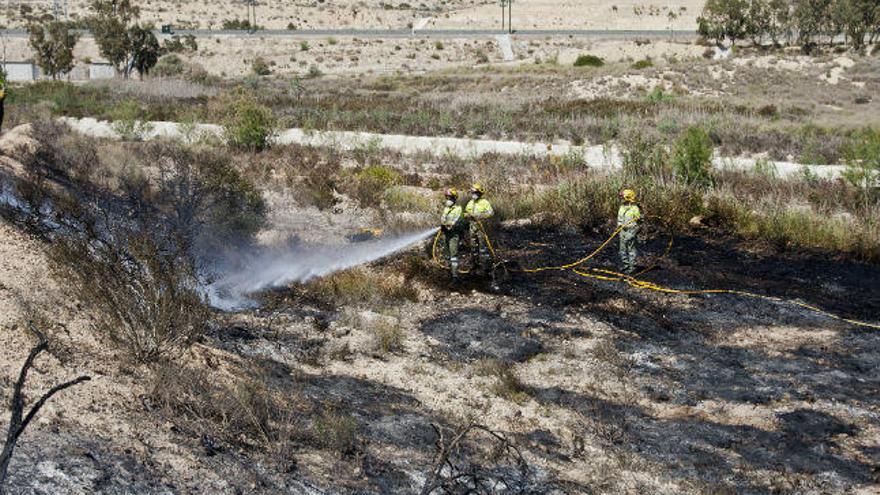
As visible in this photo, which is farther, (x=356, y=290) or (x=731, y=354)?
(x=356, y=290)

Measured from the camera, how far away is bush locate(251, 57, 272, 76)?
61.6 m

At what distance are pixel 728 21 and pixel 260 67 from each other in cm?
3451

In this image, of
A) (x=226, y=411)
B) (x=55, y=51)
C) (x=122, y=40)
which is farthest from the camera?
(x=122, y=40)

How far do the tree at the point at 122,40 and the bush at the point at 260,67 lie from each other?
9.53 metres

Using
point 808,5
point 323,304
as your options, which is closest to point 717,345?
point 323,304

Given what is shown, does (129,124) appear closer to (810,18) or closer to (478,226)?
(478,226)

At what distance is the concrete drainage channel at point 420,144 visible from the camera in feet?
75.4

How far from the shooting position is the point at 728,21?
208 ft

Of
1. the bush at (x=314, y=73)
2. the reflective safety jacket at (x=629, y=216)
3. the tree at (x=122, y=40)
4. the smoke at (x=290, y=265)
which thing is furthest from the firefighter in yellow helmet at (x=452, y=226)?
the bush at (x=314, y=73)

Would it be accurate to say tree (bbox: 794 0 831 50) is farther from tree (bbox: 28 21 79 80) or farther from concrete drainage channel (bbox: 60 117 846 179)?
tree (bbox: 28 21 79 80)

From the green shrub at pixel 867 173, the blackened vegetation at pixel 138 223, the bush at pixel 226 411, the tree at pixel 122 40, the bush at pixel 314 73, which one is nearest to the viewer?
the bush at pixel 226 411

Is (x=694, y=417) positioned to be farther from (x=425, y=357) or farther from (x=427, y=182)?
(x=427, y=182)

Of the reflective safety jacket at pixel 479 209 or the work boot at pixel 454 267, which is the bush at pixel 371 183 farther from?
the reflective safety jacket at pixel 479 209

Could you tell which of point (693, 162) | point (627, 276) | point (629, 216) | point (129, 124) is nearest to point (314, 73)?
point (129, 124)
